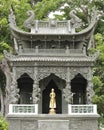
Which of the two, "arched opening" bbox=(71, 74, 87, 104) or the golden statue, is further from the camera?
"arched opening" bbox=(71, 74, 87, 104)

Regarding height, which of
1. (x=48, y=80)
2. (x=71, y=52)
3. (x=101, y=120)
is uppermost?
(x=71, y=52)

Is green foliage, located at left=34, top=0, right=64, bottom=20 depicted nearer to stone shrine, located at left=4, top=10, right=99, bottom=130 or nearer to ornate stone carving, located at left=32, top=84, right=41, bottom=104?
stone shrine, located at left=4, top=10, right=99, bottom=130

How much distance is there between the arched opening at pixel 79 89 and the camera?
65.8 ft

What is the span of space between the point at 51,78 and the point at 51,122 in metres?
2.73

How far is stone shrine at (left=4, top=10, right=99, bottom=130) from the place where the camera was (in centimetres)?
1790

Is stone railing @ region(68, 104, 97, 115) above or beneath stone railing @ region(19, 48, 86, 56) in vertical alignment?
beneath

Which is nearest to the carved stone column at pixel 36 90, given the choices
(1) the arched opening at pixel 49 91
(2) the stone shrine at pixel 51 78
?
(2) the stone shrine at pixel 51 78

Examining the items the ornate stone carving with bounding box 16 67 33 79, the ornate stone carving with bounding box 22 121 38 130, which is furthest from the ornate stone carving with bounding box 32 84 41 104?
the ornate stone carving with bounding box 22 121 38 130

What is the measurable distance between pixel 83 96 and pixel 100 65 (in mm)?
5812

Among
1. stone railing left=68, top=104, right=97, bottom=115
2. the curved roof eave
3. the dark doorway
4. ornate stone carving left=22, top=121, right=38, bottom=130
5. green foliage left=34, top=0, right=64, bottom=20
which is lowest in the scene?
ornate stone carving left=22, top=121, right=38, bottom=130

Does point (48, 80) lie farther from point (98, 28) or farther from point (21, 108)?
point (98, 28)

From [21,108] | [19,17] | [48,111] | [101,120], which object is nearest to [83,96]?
[48,111]

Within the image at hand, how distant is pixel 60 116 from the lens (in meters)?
17.8

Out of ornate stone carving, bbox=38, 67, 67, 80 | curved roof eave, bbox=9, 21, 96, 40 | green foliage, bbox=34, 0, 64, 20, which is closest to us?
ornate stone carving, bbox=38, 67, 67, 80
